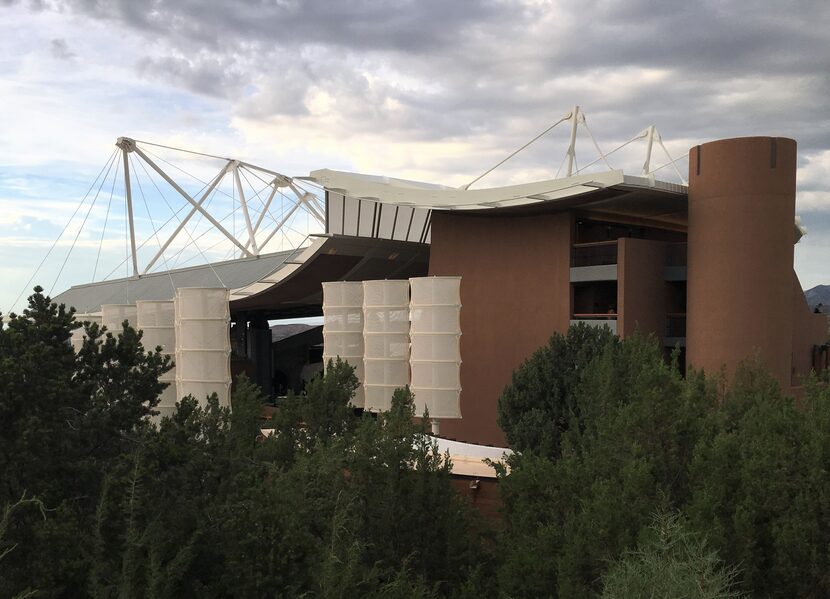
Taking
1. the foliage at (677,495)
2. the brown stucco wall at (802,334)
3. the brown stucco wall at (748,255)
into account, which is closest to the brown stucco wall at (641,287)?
the brown stucco wall at (748,255)

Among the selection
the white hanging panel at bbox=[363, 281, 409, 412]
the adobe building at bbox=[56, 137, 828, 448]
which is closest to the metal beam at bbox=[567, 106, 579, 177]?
the adobe building at bbox=[56, 137, 828, 448]

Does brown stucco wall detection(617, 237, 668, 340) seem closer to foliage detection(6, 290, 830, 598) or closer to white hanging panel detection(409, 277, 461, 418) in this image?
white hanging panel detection(409, 277, 461, 418)

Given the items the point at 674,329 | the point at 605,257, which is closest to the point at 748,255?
the point at 674,329

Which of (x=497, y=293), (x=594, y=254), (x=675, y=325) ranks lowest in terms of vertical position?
(x=675, y=325)

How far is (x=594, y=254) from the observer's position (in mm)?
32156

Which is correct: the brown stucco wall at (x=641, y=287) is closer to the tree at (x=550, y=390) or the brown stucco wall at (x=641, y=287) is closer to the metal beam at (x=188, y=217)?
the tree at (x=550, y=390)

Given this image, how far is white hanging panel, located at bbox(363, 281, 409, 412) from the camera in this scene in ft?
107

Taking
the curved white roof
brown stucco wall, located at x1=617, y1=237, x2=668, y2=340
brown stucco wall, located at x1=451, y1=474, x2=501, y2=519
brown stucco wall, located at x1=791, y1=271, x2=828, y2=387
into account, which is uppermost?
the curved white roof

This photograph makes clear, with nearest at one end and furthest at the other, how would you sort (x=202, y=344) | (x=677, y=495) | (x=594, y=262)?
1. (x=677, y=495)
2. (x=594, y=262)
3. (x=202, y=344)

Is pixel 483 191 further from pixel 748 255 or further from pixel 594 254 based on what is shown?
pixel 748 255

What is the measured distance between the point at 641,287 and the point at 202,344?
1785 cm

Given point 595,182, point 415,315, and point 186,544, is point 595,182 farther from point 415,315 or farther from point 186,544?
point 186,544

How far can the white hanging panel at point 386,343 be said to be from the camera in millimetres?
32562

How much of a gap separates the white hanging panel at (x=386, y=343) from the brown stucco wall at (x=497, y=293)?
11.8 ft
